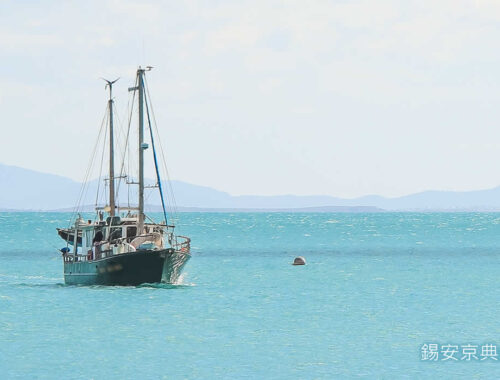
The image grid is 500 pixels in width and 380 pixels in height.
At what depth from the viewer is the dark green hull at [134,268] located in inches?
2249

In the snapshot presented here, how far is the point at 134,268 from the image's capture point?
57.3 metres

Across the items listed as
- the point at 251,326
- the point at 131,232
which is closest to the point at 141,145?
the point at 131,232

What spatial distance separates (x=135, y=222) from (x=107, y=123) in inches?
691

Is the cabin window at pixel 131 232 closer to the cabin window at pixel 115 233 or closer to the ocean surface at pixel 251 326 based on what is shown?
the cabin window at pixel 115 233

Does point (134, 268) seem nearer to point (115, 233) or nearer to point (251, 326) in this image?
point (115, 233)

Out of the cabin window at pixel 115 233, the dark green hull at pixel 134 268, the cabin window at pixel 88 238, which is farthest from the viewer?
the cabin window at pixel 88 238

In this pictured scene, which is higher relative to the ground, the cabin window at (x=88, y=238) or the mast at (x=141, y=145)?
the mast at (x=141, y=145)

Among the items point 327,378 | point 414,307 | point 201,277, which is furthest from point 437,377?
point 201,277

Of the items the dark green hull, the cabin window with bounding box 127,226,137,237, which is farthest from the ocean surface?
the cabin window with bounding box 127,226,137,237

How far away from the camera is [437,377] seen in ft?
111

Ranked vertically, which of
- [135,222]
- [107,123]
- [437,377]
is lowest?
[437,377]

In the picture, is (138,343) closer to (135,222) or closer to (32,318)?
(32,318)

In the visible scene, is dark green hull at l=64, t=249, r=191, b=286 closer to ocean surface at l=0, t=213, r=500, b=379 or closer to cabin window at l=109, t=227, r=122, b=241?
ocean surface at l=0, t=213, r=500, b=379

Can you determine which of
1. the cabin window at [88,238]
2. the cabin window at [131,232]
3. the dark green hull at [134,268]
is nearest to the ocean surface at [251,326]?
the dark green hull at [134,268]
